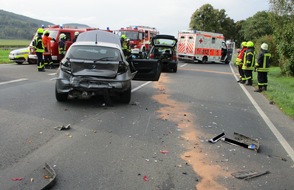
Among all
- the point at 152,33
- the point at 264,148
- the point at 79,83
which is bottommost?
the point at 264,148

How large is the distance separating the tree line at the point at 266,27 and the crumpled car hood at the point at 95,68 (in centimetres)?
1344

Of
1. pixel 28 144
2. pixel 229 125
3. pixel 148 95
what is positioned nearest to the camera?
pixel 28 144

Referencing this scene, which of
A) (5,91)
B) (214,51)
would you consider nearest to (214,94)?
(5,91)

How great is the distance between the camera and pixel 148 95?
10633 millimetres

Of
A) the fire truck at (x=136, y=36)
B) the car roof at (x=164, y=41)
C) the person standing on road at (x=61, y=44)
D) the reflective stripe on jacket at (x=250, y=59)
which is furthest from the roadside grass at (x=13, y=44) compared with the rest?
the reflective stripe on jacket at (x=250, y=59)

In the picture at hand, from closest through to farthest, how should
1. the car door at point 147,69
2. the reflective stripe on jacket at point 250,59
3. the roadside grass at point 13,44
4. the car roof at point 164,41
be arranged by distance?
1. the car door at point 147,69
2. the reflective stripe on jacket at point 250,59
3. the car roof at point 164,41
4. the roadside grass at point 13,44

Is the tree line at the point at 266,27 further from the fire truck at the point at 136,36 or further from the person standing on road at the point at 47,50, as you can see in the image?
the person standing on road at the point at 47,50

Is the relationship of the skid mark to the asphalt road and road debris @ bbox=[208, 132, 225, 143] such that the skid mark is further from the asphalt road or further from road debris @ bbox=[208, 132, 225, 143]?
road debris @ bbox=[208, 132, 225, 143]

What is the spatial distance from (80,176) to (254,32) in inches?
2272

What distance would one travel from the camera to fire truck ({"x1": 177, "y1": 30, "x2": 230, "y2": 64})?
2883cm

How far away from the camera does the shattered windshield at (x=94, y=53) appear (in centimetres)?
859

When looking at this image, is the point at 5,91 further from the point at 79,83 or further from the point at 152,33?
the point at 152,33

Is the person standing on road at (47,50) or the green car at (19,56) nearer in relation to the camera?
the person standing on road at (47,50)

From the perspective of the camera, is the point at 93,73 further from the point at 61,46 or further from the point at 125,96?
the point at 61,46
